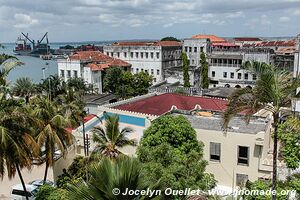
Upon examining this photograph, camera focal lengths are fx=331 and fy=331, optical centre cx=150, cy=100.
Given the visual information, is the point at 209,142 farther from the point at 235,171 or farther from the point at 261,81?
the point at 261,81

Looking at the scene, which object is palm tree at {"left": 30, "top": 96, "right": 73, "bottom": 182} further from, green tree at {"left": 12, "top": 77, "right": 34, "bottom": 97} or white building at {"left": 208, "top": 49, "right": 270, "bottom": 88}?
white building at {"left": 208, "top": 49, "right": 270, "bottom": 88}

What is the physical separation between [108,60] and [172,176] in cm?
5080

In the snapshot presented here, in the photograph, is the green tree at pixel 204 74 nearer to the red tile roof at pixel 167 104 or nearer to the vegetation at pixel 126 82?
the vegetation at pixel 126 82

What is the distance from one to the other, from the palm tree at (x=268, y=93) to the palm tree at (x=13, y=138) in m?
7.17

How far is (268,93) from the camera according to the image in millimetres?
9758

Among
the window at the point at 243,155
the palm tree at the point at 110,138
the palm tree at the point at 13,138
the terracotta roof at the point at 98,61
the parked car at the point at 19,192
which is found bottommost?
the parked car at the point at 19,192

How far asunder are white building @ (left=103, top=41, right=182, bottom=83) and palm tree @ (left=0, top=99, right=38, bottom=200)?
48.9 meters

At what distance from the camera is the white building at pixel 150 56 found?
202 feet

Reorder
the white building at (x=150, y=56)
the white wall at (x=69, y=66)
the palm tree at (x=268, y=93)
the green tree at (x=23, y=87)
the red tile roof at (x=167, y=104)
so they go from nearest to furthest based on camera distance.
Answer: the palm tree at (x=268, y=93)
the red tile roof at (x=167, y=104)
the green tree at (x=23, y=87)
the white wall at (x=69, y=66)
the white building at (x=150, y=56)

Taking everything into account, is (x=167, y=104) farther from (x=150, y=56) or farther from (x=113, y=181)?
(x=150, y=56)

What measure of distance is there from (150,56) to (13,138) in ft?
171

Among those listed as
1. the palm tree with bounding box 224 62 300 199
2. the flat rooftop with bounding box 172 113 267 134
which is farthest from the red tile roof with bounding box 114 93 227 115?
the palm tree with bounding box 224 62 300 199

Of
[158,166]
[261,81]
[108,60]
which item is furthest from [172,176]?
[108,60]

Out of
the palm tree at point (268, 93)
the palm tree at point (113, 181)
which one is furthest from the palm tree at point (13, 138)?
the palm tree at point (268, 93)
